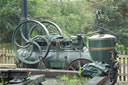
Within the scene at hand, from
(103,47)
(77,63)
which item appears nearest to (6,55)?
(77,63)

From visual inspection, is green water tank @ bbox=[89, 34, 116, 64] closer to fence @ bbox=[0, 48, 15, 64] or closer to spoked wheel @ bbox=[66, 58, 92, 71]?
spoked wheel @ bbox=[66, 58, 92, 71]

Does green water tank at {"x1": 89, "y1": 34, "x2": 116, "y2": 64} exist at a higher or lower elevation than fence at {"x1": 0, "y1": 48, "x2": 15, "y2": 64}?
higher

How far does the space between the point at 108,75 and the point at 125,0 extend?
46.1 ft

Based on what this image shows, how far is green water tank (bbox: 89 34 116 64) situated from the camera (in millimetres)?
6848

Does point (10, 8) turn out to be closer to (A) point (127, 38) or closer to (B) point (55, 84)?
(A) point (127, 38)

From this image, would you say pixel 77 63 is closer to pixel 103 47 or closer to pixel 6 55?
pixel 103 47

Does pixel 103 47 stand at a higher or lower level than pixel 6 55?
higher

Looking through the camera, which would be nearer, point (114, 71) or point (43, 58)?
point (114, 71)

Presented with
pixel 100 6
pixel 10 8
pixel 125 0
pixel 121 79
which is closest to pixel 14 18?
pixel 10 8

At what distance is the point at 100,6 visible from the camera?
64.6 ft

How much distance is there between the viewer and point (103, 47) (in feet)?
22.6

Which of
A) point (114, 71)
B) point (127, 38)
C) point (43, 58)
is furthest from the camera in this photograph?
point (127, 38)

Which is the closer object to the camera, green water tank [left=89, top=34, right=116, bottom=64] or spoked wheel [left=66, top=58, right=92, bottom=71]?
green water tank [left=89, top=34, right=116, bottom=64]

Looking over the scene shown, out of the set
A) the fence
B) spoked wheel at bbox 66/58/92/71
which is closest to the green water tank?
spoked wheel at bbox 66/58/92/71
